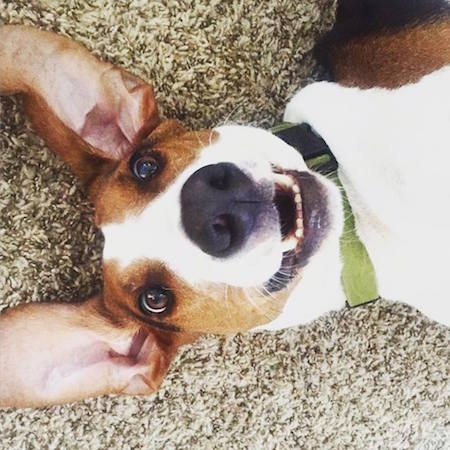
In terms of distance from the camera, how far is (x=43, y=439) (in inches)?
94.8

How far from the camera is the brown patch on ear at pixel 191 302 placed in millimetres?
1772

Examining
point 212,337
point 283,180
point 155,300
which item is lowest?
point 212,337

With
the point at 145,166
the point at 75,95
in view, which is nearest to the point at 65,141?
the point at 75,95

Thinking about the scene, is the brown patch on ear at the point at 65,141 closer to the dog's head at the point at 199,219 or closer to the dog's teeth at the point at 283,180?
the dog's head at the point at 199,219

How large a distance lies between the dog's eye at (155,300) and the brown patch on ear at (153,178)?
0.55 ft

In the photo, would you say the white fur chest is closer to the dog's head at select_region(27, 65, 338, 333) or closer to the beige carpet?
the dog's head at select_region(27, 65, 338, 333)

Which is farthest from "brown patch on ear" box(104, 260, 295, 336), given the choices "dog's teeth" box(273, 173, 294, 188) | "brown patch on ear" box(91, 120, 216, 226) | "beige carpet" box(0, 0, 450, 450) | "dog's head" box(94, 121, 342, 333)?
"beige carpet" box(0, 0, 450, 450)

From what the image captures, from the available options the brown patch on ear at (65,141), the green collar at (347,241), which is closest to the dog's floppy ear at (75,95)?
the brown patch on ear at (65,141)

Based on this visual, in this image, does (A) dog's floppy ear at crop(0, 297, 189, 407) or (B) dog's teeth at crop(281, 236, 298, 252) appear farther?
(A) dog's floppy ear at crop(0, 297, 189, 407)

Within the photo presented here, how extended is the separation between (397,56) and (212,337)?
945 millimetres

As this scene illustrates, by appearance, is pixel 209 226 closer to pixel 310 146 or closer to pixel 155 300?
pixel 155 300

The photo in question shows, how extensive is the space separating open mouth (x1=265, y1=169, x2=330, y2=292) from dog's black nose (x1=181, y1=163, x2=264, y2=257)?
92 mm

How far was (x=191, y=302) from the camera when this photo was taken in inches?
70.6

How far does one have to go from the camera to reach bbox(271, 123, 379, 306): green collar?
6.32ft
